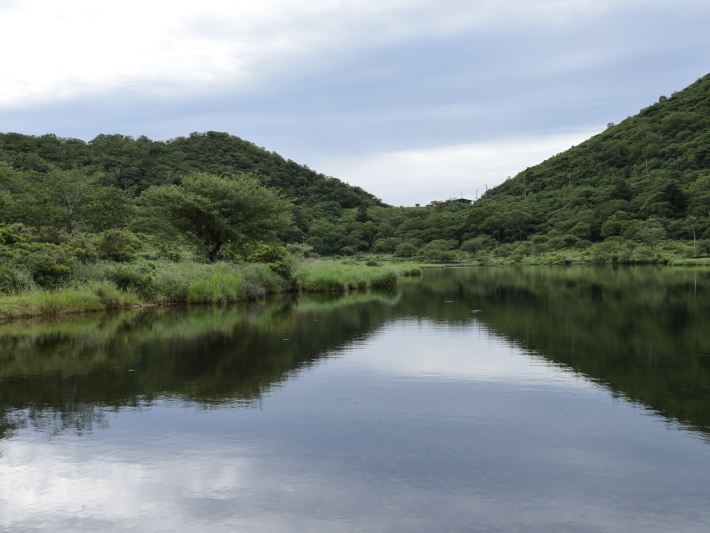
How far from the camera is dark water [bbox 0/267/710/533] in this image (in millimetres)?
4742

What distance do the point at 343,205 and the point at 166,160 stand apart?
184 feet

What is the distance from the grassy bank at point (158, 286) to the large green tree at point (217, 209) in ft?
9.72

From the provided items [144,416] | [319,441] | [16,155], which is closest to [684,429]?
[319,441]

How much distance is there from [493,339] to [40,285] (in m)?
16.5

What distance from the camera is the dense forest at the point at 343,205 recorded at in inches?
1072

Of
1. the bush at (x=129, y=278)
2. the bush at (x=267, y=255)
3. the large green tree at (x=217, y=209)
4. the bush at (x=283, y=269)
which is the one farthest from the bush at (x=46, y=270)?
the bush at (x=267, y=255)

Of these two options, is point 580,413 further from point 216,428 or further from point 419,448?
point 216,428

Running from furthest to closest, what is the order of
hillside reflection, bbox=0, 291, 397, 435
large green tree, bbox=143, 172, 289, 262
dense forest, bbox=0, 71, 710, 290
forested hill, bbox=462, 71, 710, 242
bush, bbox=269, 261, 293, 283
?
forested hill, bbox=462, 71, 710, 242 < bush, bbox=269, 261, 293, 283 < large green tree, bbox=143, 172, 289, 262 < dense forest, bbox=0, 71, 710, 290 < hillside reflection, bbox=0, 291, 397, 435

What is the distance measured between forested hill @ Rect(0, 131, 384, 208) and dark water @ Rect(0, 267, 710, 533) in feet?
177

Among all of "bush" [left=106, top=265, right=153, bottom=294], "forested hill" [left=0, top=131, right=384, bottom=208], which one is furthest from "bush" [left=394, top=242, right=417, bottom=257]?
"bush" [left=106, top=265, right=153, bottom=294]

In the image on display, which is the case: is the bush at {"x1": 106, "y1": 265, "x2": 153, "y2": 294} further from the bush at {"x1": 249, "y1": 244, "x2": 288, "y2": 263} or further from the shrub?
the bush at {"x1": 249, "y1": 244, "x2": 288, "y2": 263}

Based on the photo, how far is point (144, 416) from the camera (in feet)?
24.7

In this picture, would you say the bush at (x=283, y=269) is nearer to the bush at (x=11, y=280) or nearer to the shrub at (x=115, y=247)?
the shrub at (x=115, y=247)

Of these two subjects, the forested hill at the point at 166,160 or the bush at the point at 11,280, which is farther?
the forested hill at the point at 166,160
